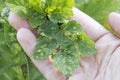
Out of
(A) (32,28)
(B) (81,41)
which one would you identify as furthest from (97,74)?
(A) (32,28)

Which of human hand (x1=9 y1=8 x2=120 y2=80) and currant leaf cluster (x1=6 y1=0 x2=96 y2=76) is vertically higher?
currant leaf cluster (x1=6 y1=0 x2=96 y2=76)

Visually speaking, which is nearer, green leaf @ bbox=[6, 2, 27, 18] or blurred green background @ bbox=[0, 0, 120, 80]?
green leaf @ bbox=[6, 2, 27, 18]

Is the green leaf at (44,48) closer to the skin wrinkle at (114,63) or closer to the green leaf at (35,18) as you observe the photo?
the green leaf at (35,18)

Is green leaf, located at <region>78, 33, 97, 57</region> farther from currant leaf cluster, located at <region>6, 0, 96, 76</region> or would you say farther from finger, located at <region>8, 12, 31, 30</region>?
finger, located at <region>8, 12, 31, 30</region>

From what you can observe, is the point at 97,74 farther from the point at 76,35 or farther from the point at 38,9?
the point at 38,9

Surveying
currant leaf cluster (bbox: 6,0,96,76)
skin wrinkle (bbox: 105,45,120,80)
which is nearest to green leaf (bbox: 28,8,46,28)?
currant leaf cluster (bbox: 6,0,96,76)
